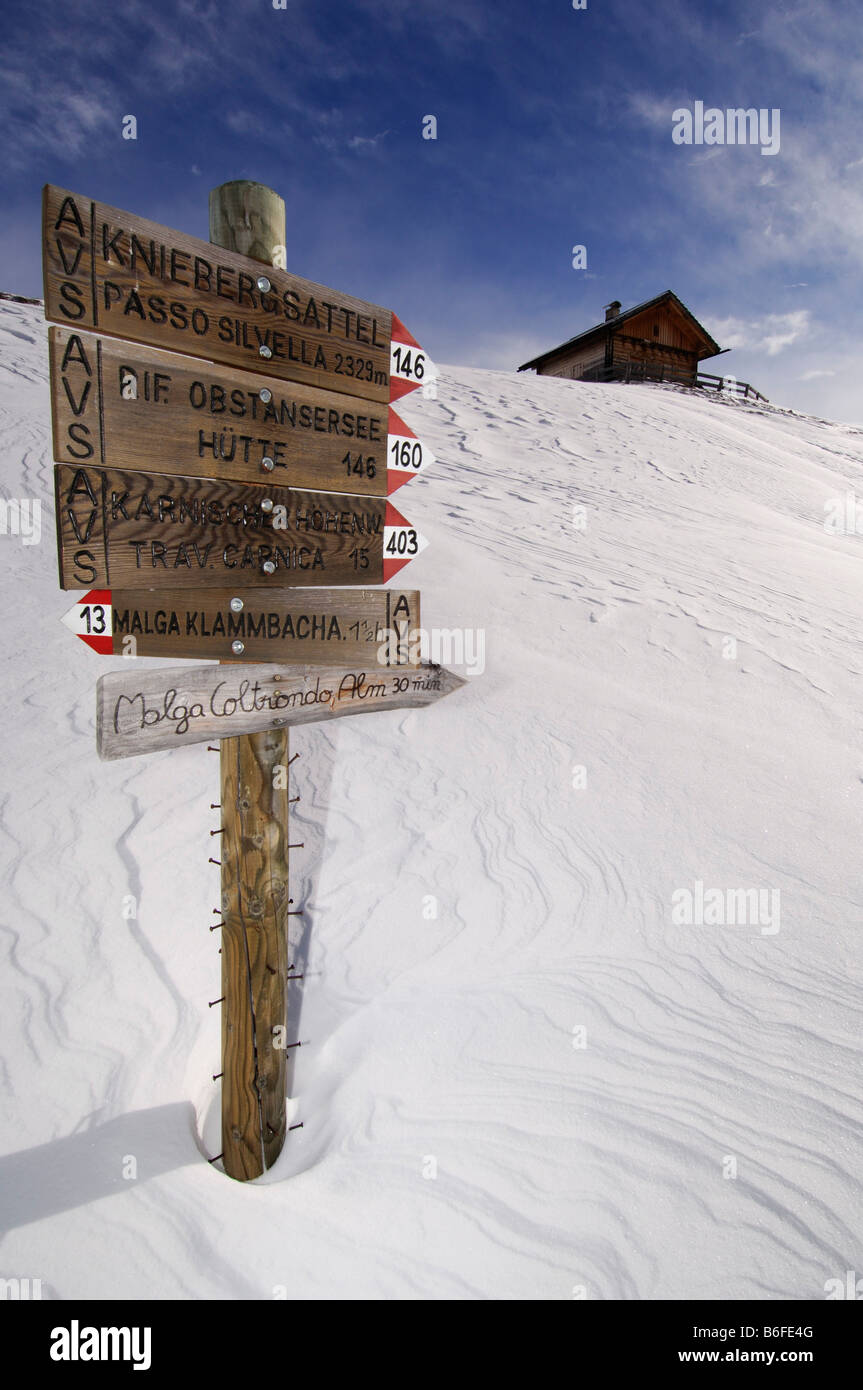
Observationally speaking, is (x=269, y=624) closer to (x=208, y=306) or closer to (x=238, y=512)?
(x=238, y=512)

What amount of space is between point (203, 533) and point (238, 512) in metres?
0.14

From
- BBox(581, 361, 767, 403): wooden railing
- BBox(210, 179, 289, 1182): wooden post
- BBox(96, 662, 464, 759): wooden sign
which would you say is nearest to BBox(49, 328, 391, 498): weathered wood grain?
BBox(210, 179, 289, 1182): wooden post

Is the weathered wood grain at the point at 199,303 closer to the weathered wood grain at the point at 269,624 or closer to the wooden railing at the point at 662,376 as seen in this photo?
the weathered wood grain at the point at 269,624

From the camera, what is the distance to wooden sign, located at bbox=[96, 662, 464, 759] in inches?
74.9

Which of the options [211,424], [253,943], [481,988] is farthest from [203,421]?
[481,988]

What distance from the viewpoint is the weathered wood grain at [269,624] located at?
199 centimetres

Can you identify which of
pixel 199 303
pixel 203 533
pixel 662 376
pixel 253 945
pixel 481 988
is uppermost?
pixel 662 376

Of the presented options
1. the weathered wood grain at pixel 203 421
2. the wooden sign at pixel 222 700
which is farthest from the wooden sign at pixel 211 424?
the wooden sign at pixel 222 700

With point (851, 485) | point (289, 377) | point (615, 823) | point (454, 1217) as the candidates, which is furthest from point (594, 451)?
point (454, 1217)

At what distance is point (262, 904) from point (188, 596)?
109 cm

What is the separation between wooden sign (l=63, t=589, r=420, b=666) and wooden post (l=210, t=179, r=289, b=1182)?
0.31 m

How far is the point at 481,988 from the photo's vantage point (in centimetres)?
306

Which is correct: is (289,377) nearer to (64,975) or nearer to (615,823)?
(64,975)
